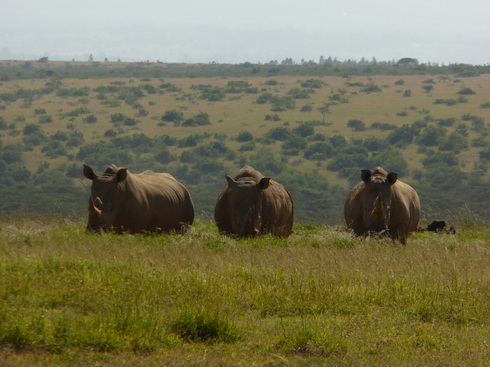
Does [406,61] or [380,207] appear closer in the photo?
[380,207]

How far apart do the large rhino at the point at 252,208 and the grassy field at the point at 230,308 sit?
14.3 feet

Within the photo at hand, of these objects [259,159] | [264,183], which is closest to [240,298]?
[264,183]

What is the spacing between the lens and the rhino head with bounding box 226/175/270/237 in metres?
19.0

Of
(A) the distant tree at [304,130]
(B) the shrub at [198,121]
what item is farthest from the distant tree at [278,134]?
(B) the shrub at [198,121]

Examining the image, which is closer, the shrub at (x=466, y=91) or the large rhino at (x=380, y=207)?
the large rhino at (x=380, y=207)

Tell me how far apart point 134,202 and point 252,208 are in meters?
2.43

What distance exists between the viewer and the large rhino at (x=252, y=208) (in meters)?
19.1

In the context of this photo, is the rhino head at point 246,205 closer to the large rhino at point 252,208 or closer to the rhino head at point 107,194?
the large rhino at point 252,208

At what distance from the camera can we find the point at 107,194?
60.1 feet

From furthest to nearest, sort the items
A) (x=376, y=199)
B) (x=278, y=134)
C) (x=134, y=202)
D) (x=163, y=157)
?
(x=278, y=134)
(x=163, y=157)
(x=134, y=202)
(x=376, y=199)

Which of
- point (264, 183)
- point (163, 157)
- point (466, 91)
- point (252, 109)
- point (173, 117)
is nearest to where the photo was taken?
point (264, 183)

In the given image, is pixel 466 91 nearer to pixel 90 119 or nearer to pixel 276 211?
pixel 90 119

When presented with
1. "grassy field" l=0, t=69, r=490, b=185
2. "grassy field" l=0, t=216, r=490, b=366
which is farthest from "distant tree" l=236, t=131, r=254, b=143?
"grassy field" l=0, t=216, r=490, b=366

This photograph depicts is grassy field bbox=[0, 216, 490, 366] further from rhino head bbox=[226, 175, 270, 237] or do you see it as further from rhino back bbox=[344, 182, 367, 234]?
rhino back bbox=[344, 182, 367, 234]
